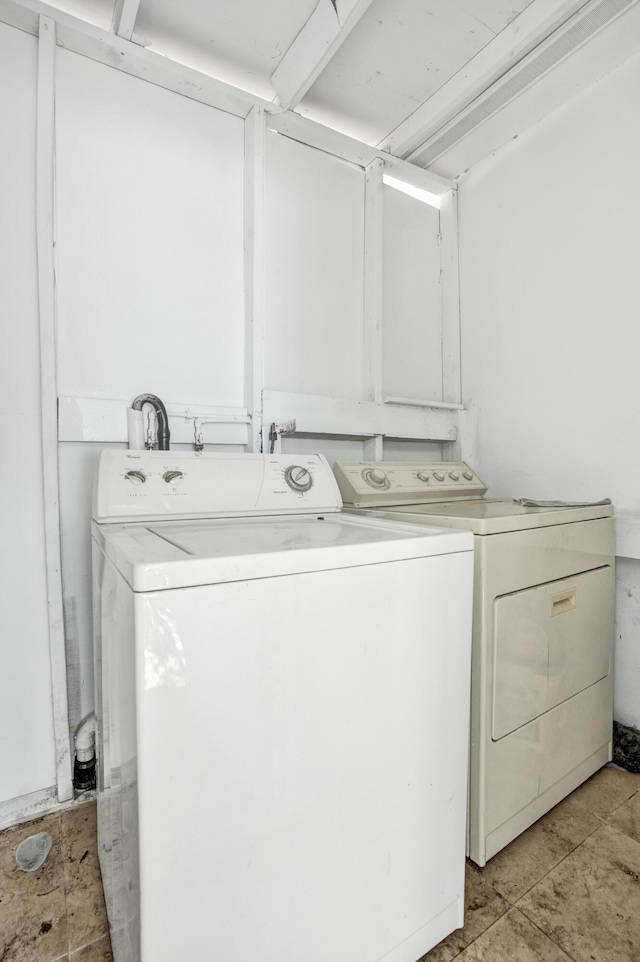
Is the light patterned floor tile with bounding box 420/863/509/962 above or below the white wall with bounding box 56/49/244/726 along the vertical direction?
below

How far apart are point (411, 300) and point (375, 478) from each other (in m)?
1.09

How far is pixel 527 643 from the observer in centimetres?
120

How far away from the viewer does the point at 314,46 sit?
1.53 metres

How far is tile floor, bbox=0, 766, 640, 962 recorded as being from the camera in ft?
3.15

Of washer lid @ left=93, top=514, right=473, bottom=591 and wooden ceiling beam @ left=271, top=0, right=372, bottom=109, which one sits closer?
washer lid @ left=93, top=514, right=473, bottom=591

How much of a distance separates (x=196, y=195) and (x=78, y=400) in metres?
0.90

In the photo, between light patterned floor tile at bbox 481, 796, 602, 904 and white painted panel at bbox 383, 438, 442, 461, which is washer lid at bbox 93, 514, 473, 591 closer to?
light patterned floor tile at bbox 481, 796, 602, 904

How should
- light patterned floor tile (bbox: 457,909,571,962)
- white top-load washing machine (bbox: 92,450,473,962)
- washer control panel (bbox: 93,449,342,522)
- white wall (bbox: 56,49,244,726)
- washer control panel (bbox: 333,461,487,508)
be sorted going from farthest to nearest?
washer control panel (bbox: 333,461,487,508), white wall (bbox: 56,49,244,726), washer control panel (bbox: 93,449,342,522), light patterned floor tile (bbox: 457,909,571,962), white top-load washing machine (bbox: 92,450,473,962)

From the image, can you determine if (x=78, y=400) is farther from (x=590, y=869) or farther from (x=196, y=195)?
(x=590, y=869)

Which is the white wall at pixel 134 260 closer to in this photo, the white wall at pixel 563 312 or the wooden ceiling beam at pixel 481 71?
the wooden ceiling beam at pixel 481 71

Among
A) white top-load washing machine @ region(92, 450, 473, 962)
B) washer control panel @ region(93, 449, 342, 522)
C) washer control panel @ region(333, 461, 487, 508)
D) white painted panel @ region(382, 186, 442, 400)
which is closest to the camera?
white top-load washing machine @ region(92, 450, 473, 962)

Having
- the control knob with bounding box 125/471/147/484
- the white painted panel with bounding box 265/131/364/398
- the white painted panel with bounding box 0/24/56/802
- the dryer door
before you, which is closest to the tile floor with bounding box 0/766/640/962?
the white painted panel with bounding box 0/24/56/802

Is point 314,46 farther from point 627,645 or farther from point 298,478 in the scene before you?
point 627,645

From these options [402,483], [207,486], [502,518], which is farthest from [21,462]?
[502,518]
